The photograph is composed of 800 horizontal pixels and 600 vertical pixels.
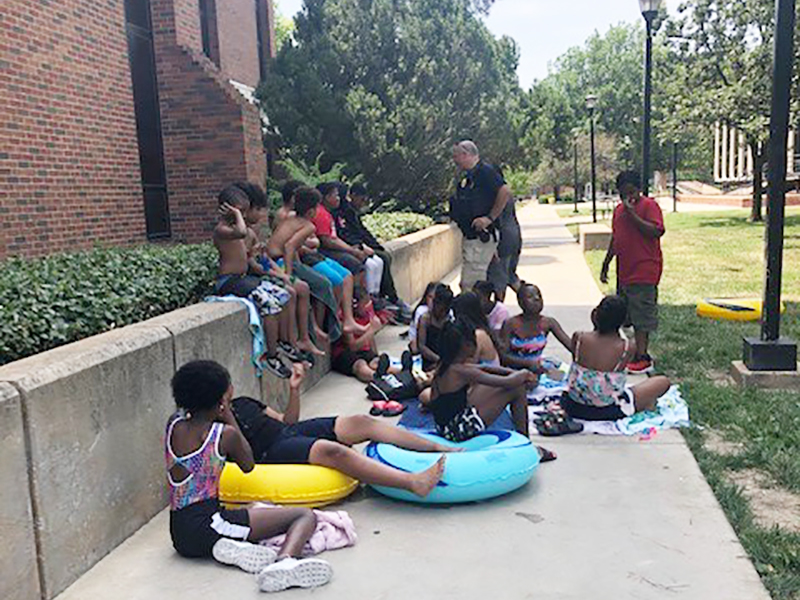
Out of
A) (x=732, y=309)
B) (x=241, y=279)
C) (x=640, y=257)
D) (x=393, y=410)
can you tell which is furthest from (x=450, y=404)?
(x=732, y=309)

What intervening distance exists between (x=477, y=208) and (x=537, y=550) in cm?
466

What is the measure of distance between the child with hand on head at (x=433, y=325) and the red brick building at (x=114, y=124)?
4.66 meters

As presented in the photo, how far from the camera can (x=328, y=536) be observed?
3775 millimetres

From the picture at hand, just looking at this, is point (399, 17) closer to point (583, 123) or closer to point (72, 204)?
point (72, 204)

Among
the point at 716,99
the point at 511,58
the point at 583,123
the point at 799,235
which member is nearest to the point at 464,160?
the point at 799,235

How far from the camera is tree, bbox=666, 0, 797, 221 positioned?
77.5 feet

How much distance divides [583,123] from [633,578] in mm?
65600

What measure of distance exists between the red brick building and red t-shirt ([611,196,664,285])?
6.30 metres

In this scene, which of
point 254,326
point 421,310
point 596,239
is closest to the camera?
point 254,326

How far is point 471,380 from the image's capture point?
15.9 feet

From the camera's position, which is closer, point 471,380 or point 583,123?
point 471,380

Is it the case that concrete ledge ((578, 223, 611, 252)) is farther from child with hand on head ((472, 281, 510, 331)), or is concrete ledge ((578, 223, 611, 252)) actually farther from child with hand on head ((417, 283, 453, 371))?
child with hand on head ((417, 283, 453, 371))

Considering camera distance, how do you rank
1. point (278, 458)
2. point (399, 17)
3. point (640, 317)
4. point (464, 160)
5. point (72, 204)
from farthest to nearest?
point (399, 17), point (72, 204), point (464, 160), point (640, 317), point (278, 458)

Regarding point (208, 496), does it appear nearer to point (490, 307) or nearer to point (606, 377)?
point (606, 377)
